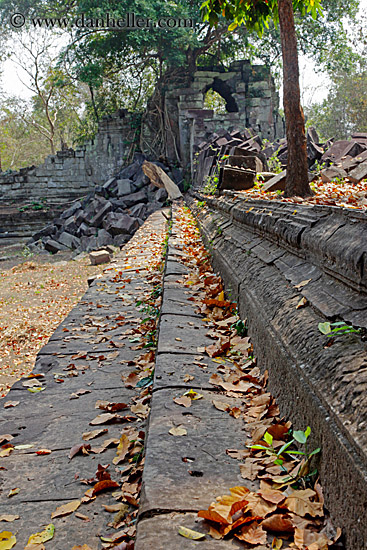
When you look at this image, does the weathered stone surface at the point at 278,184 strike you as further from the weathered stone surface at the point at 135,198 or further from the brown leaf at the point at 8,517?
the weathered stone surface at the point at 135,198

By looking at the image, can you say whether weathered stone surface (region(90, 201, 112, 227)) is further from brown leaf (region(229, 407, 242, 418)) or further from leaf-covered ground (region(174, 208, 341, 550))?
brown leaf (region(229, 407, 242, 418))

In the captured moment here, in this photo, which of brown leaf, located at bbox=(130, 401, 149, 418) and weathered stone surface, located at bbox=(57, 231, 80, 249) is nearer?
brown leaf, located at bbox=(130, 401, 149, 418)

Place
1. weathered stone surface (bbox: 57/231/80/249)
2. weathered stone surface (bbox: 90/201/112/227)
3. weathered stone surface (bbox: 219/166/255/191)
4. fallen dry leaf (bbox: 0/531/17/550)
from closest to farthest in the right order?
1. fallen dry leaf (bbox: 0/531/17/550)
2. weathered stone surface (bbox: 219/166/255/191)
3. weathered stone surface (bbox: 57/231/80/249)
4. weathered stone surface (bbox: 90/201/112/227)

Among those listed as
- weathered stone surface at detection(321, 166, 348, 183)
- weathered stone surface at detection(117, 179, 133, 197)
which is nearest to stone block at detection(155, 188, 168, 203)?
weathered stone surface at detection(117, 179, 133, 197)

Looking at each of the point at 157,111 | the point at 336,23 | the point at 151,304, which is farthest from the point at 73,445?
the point at 336,23

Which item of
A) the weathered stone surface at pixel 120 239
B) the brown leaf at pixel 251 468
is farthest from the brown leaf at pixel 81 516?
the weathered stone surface at pixel 120 239

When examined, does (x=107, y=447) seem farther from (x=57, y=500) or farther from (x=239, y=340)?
(x=239, y=340)

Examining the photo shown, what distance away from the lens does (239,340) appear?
99.8 inches

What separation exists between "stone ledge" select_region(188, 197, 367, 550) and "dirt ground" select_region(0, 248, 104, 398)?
8.31 feet

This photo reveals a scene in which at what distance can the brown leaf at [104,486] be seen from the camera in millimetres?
1583

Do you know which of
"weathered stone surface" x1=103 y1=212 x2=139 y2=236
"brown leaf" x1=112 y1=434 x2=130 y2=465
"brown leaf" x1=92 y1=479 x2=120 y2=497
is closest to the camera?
"brown leaf" x1=92 y1=479 x2=120 y2=497

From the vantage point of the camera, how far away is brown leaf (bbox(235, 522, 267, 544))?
108 cm

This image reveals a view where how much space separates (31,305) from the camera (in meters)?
7.39

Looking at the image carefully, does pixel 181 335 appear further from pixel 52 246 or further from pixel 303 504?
pixel 52 246
